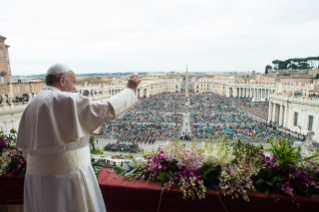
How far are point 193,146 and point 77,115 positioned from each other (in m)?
1.56

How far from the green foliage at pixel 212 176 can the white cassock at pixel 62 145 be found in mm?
1144

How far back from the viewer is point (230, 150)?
8.32 ft

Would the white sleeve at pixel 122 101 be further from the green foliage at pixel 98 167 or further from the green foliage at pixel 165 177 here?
the green foliage at pixel 98 167

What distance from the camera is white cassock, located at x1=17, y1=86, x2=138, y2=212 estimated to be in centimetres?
161

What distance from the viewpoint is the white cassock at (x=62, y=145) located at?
5.28ft

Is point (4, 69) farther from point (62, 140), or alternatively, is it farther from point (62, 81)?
point (62, 140)

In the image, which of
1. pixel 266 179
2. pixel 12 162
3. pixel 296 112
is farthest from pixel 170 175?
pixel 296 112

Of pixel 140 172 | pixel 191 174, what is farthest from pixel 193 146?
pixel 140 172

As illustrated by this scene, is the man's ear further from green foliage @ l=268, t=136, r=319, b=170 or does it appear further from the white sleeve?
green foliage @ l=268, t=136, r=319, b=170

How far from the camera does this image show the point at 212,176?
2.35 meters

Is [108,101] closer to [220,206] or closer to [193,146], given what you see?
[193,146]

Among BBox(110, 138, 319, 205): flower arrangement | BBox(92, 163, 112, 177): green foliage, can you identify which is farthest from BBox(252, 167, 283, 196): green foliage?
BBox(92, 163, 112, 177): green foliage

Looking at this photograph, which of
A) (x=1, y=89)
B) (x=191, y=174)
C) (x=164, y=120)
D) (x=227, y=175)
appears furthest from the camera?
(x=164, y=120)

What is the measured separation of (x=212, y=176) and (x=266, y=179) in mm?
618
